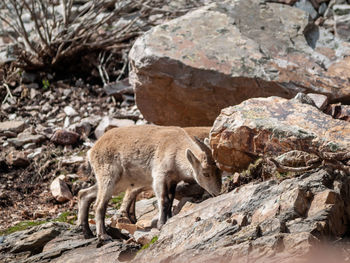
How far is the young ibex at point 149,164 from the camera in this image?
9.29 m

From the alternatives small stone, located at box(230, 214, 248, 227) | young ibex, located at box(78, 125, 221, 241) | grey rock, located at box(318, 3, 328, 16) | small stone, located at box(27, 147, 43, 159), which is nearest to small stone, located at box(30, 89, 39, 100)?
small stone, located at box(27, 147, 43, 159)

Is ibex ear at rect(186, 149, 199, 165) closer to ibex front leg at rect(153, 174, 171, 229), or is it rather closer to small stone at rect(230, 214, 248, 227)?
ibex front leg at rect(153, 174, 171, 229)

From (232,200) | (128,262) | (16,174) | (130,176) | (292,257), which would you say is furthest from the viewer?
(16,174)

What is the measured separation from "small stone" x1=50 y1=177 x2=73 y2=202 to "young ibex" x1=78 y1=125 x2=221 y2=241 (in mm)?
1598

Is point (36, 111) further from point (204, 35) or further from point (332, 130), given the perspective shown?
point (332, 130)

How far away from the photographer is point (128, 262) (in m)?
6.70

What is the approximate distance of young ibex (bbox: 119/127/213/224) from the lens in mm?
9797

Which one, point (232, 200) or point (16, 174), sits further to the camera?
point (16, 174)

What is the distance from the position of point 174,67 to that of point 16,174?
3.90 meters

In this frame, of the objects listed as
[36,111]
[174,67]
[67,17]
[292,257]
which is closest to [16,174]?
[36,111]

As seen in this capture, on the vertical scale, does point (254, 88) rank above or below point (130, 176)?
above

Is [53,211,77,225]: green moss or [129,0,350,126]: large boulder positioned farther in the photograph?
[129,0,350,126]: large boulder

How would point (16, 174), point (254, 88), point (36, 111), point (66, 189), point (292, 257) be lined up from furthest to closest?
point (36, 111) → point (16, 174) → point (66, 189) → point (254, 88) → point (292, 257)

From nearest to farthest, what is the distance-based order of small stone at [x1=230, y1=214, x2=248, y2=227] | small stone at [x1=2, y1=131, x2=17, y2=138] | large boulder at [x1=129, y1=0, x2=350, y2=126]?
small stone at [x1=230, y1=214, x2=248, y2=227], large boulder at [x1=129, y1=0, x2=350, y2=126], small stone at [x1=2, y1=131, x2=17, y2=138]
